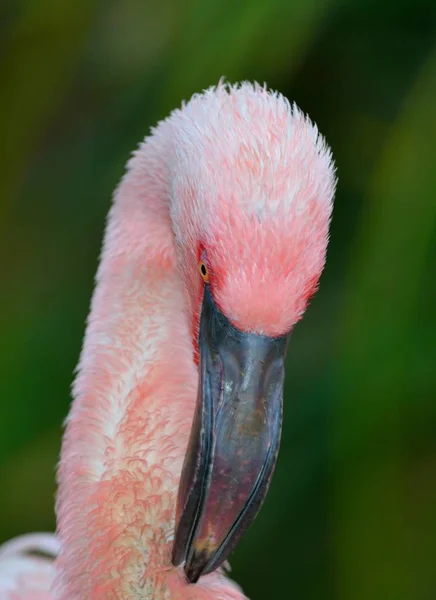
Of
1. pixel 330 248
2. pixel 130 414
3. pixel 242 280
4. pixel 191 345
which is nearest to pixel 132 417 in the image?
pixel 130 414

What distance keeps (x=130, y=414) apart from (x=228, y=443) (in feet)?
0.93

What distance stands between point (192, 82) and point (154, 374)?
2.70 feet

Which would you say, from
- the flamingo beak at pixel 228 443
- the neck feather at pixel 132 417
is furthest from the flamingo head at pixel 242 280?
the neck feather at pixel 132 417

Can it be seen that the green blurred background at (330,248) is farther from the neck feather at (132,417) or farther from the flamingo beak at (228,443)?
the flamingo beak at (228,443)

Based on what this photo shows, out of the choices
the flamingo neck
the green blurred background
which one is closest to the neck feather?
the flamingo neck

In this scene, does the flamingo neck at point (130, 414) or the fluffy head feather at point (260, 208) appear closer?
the fluffy head feather at point (260, 208)

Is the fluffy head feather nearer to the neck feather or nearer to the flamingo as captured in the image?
the flamingo

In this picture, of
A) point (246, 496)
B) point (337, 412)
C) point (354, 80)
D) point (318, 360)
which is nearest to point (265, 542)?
point (318, 360)

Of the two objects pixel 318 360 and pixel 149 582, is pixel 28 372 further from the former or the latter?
pixel 149 582

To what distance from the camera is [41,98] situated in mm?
2490

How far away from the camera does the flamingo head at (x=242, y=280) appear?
3.84 feet

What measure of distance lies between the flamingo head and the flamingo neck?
115mm

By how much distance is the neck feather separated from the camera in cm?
139

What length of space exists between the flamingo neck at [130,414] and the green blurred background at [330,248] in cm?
54
